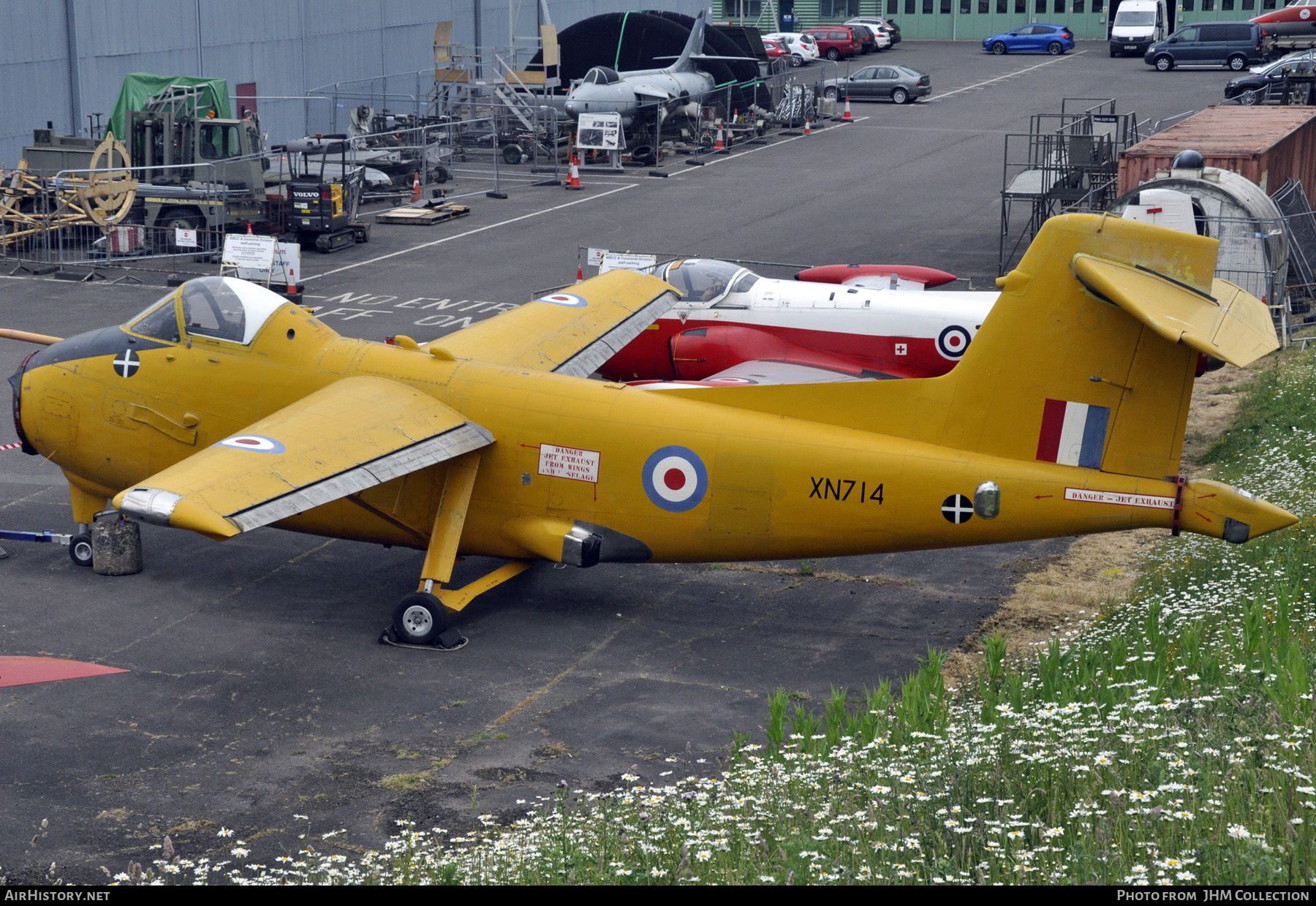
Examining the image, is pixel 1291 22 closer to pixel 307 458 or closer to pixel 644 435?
pixel 644 435

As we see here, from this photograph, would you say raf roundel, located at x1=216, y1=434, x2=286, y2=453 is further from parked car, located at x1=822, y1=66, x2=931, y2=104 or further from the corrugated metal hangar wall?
parked car, located at x1=822, y1=66, x2=931, y2=104

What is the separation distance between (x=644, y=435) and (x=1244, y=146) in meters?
19.8

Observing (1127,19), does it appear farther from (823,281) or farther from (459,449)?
(459,449)

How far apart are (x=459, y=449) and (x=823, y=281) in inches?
397

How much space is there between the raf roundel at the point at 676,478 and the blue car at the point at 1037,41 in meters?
68.8

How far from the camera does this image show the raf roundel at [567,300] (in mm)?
17062

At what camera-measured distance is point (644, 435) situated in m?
13.1

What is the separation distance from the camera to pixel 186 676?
12.2 m

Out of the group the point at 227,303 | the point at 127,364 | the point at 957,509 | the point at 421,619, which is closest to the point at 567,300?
the point at 227,303

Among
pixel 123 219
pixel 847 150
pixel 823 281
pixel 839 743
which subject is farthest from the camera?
pixel 847 150

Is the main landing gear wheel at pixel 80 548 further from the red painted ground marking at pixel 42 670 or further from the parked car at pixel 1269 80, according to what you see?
the parked car at pixel 1269 80

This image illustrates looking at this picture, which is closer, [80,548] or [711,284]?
[80,548]

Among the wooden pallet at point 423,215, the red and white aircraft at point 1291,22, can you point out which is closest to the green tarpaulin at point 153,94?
the wooden pallet at point 423,215
